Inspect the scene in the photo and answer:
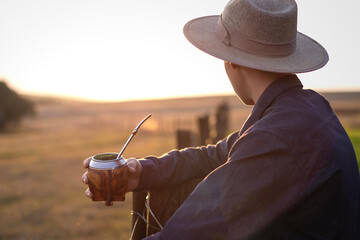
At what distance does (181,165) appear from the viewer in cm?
216

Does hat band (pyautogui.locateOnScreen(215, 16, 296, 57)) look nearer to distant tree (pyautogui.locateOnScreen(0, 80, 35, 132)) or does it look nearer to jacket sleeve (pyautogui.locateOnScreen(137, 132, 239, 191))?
jacket sleeve (pyautogui.locateOnScreen(137, 132, 239, 191))

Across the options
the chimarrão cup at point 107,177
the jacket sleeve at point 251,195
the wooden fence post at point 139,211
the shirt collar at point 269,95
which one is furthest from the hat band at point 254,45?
the wooden fence post at point 139,211

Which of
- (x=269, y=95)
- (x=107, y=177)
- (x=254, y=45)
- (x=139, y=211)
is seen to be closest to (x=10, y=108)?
(x=139, y=211)

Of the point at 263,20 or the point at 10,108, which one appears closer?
the point at 263,20

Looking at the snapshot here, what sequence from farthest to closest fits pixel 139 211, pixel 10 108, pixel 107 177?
pixel 10 108 → pixel 139 211 → pixel 107 177

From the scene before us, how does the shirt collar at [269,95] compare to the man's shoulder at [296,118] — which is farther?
the shirt collar at [269,95]

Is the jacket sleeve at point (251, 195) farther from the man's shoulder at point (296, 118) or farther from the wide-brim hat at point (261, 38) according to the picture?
the wide-brim hat at point (261, 38)

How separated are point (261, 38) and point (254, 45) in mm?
47

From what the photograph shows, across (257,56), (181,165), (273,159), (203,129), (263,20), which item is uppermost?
(263,20)

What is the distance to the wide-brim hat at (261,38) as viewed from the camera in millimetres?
1760

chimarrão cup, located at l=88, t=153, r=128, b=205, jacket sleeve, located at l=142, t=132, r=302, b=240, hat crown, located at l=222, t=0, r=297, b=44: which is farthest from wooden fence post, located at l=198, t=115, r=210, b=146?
jacket sleeve, located at l=142, t=132, r=302, b=240

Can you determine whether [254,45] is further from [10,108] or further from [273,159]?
[10,108]

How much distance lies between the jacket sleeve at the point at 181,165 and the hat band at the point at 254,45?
540mm

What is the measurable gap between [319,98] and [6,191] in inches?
327
